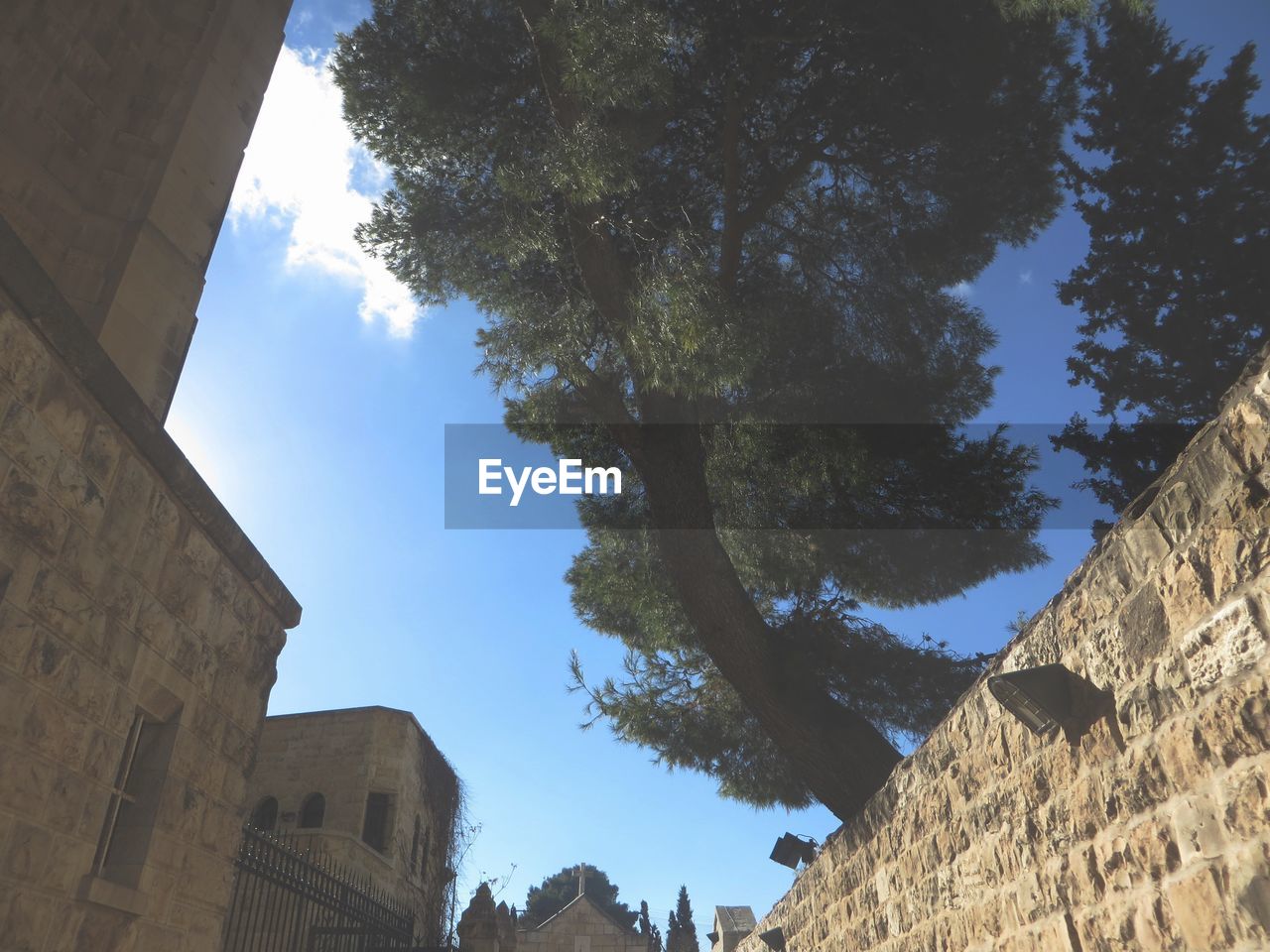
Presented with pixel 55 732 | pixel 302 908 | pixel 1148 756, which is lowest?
pixel 1148 756

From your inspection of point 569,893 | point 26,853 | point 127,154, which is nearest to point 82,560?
point 26,853

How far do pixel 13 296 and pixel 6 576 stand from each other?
812 mm

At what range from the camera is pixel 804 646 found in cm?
810

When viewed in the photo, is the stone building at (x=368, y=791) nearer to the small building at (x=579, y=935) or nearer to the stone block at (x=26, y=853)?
the small building at (x=579, y=935)

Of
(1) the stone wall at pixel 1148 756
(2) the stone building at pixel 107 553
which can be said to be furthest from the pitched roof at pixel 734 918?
(2) the stone building at pixel 107 553

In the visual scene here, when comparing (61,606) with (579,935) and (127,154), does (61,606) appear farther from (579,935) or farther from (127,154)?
(579,935)

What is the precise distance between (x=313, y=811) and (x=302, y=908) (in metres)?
10.7

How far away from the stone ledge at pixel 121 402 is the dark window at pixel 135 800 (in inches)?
32.1

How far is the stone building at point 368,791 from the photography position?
1528 cm

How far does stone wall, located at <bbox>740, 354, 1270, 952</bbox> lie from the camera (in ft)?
6.82

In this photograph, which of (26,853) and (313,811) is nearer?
(26,853)

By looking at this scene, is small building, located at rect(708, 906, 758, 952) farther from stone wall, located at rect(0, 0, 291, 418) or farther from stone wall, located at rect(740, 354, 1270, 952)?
stone wall, located at rect(0, 0, 291, 418)

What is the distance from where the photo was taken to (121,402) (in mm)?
3062

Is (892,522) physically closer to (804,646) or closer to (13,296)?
(804,646)
